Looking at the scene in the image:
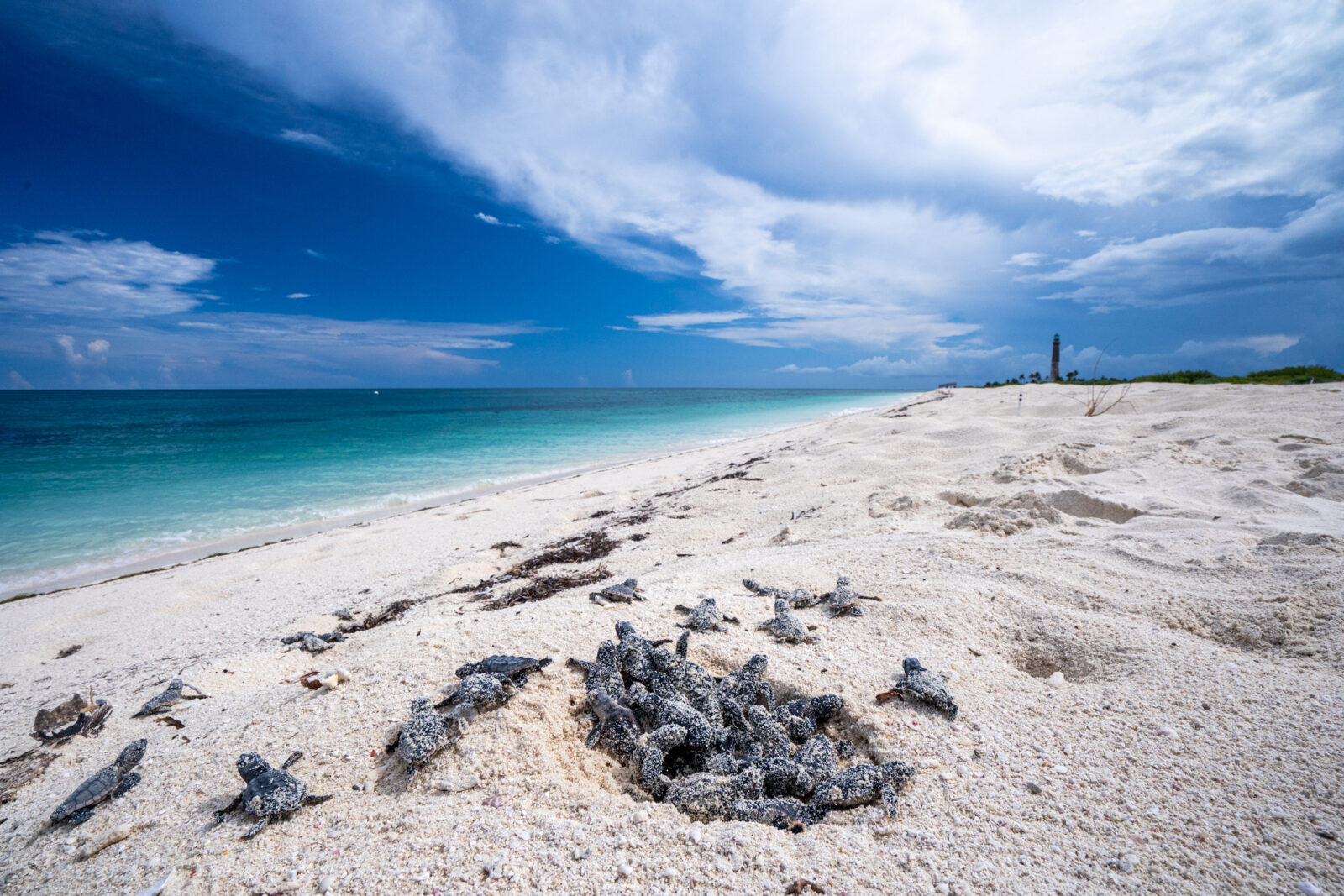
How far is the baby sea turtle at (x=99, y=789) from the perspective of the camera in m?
1.67

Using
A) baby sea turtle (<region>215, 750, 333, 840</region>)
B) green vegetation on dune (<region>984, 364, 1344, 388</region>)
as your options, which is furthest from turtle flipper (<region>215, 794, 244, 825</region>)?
green vegetation on dune (<region>984, 364, 1344, 388</region>)

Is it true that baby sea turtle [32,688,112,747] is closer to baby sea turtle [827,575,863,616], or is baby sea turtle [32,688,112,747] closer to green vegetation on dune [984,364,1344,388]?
baby sea turtle [827,575,863,616]

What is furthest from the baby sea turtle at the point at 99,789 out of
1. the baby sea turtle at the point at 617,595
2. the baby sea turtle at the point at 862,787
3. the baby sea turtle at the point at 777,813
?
the baby sea turtle at the point at 862,787

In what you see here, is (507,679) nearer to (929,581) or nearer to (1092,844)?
(1092,844)

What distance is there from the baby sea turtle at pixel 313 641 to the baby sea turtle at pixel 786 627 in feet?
9.01

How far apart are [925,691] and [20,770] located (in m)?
3.55

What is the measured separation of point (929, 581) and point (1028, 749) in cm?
129

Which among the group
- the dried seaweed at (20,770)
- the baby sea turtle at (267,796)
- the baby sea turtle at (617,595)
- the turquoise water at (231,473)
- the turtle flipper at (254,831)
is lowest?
the turquoise water at (231,473)

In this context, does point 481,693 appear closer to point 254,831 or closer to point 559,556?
point 254,831

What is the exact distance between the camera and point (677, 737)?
1.79m

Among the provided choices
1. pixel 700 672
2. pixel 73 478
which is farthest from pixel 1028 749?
pixel 73 478

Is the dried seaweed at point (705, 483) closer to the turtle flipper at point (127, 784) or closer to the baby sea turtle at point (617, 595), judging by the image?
the baby sea turtle at point (617, 595)

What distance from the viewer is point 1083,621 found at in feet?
7.77

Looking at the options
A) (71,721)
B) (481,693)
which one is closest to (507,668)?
(481,693)
